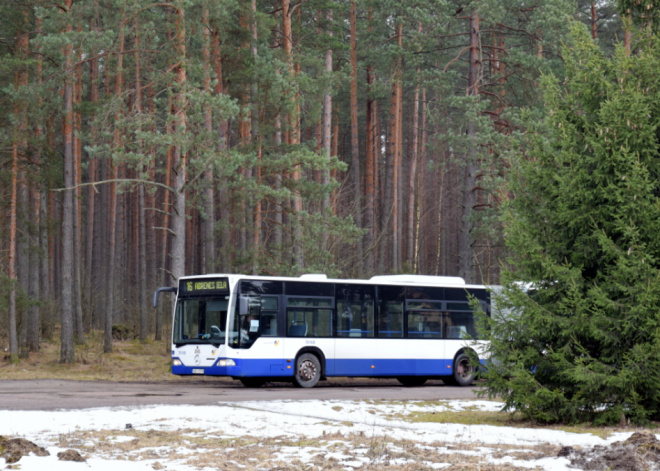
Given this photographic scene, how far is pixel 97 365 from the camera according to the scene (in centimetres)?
2625

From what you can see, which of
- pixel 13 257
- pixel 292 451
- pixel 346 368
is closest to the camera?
pixel 292 451

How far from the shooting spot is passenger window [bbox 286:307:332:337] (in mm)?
20828

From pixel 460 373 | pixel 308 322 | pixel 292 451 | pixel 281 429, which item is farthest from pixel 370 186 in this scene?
pixel 292 451

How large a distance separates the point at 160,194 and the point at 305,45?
2028cm

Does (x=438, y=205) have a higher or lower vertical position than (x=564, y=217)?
higher

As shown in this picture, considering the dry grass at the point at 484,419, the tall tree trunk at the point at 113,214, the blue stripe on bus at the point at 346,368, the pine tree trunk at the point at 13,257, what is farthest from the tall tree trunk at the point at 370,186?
the dry grass at the point at 484,419

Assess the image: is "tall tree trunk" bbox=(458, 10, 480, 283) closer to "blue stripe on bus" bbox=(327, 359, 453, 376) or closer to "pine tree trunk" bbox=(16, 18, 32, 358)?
"blue stripe on bus" bbox=(327, 359, 453, 376)

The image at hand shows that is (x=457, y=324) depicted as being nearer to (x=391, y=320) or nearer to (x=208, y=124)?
(x=391, y=320)

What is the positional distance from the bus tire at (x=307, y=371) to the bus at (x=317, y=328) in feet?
0.08

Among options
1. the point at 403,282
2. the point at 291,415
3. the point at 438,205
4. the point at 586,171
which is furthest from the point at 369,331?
the point at 438,205

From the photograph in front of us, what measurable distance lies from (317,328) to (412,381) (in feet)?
16.4

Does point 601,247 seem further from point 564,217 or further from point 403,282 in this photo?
point 403,282

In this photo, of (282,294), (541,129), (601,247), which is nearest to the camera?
(601,247)

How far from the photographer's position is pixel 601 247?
12711 mm
